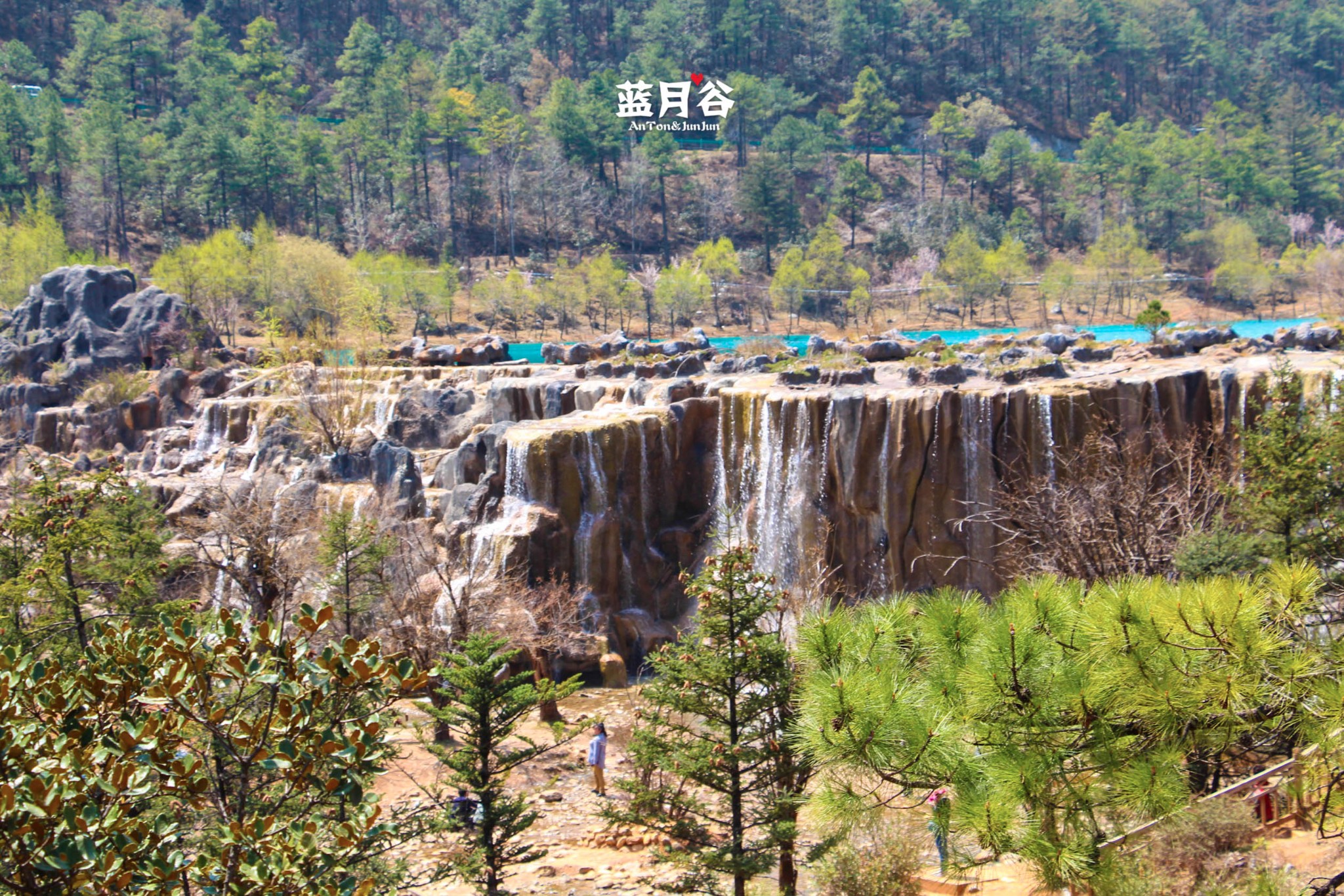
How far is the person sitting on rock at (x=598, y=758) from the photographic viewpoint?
1504 centimetres

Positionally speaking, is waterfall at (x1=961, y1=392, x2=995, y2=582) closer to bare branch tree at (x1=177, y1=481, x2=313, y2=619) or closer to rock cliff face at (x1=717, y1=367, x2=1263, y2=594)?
rock cliff face at (x1=717, y1=367, x2=1263, y2=594)

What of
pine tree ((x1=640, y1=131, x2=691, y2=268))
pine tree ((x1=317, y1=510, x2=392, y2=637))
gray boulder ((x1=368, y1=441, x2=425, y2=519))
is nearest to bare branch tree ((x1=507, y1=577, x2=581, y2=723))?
pine tree ((x1=317, y1=510, x2=392, y2=637))

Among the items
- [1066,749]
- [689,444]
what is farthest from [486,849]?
[689,444]

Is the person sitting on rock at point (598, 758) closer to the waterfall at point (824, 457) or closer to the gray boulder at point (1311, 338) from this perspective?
Answer: the waterfall at point (824, 457)

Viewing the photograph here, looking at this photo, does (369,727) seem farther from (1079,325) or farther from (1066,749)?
(1079,325)

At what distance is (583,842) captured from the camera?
13812mm

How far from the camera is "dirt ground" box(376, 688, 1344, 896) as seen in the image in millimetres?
8508

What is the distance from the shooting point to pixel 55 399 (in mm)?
35438

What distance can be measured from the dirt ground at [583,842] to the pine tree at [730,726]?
104 centimetres

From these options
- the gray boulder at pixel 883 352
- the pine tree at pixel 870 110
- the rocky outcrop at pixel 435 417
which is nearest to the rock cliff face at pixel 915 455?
Result: the gray boulder at pixel 883 352

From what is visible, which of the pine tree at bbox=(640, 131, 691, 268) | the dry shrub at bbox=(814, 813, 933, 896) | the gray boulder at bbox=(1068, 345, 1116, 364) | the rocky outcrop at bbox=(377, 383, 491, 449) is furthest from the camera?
the pine tree at bbox=(640, 131, 691, 268)

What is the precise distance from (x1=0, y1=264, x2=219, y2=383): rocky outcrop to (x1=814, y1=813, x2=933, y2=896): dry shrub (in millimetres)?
34525

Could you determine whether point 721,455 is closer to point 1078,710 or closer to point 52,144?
point 1078,710

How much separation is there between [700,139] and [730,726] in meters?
75.9
